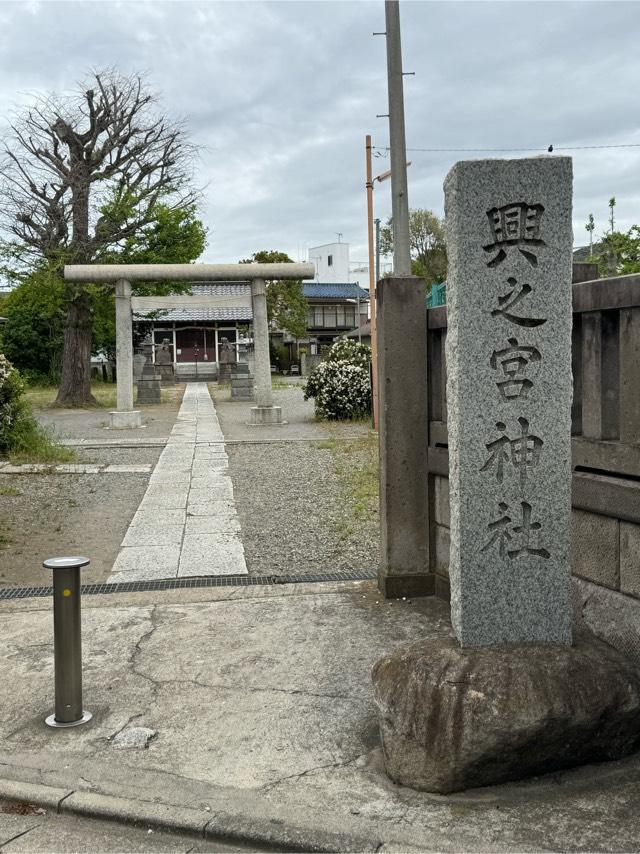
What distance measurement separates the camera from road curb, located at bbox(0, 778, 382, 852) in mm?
2854

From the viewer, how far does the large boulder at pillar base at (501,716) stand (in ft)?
10.2

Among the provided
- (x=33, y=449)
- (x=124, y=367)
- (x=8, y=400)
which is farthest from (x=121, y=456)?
(x=124, y=367)

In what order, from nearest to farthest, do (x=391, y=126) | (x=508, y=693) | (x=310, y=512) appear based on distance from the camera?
(x=508, y=693), (x=310, y=512), (x=391, y=126)

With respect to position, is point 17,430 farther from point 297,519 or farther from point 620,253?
point 620,253

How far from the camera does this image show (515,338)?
353 cm

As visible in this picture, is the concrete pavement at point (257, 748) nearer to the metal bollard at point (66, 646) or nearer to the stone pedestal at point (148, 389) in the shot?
the metal bollard at point (66, 646)

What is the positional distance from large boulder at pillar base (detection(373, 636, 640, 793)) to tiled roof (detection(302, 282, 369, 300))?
2097 inches

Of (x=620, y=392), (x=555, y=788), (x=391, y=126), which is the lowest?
(x=555, y=788)

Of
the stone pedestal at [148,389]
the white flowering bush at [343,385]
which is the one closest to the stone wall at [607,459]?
the white flowering bush at [343,385]

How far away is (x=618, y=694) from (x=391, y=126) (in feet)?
36.2

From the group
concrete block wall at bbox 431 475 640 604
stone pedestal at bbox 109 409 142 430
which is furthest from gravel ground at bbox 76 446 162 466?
concrete block wall at bbox 431 475 640 604

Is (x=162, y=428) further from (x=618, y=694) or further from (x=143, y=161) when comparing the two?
(x=618, y=694)

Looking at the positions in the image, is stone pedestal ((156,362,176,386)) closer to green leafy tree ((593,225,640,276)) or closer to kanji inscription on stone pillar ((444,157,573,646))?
green leafy tree ((593,225,640,276))

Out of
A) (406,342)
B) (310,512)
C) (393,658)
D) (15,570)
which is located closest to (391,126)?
(310,512)
